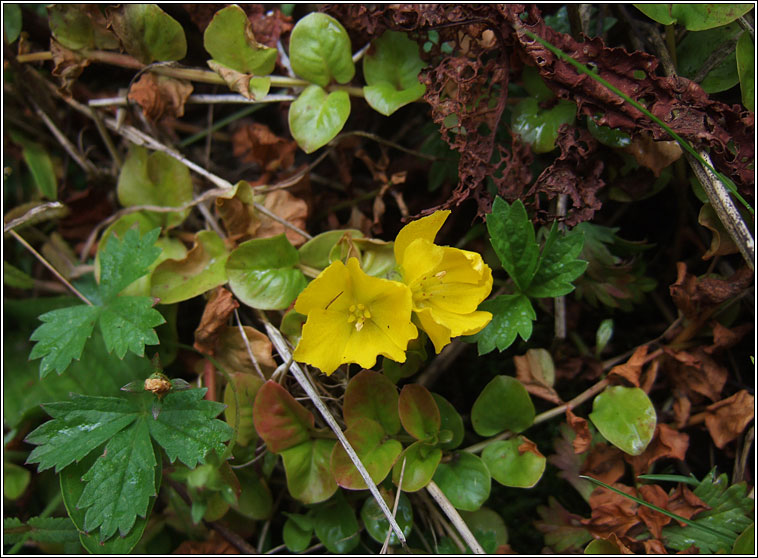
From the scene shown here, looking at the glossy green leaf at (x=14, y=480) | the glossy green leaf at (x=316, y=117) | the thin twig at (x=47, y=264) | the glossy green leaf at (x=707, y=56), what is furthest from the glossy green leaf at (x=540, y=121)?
the glossy green leaf at (x=14, y=480)

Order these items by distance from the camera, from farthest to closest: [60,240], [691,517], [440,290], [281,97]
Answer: [60,240]
[281,97]
[691,517]
[440,290]

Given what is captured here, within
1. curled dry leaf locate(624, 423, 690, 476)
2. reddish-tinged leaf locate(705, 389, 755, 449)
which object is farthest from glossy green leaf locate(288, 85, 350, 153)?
reddish-tinged leaf locate(705, 389, 755, 449)

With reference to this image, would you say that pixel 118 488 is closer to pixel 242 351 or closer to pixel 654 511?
pixel 242 351

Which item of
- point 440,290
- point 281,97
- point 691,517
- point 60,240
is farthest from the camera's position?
point 60,240

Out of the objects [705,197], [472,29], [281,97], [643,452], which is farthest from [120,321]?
[705,197]

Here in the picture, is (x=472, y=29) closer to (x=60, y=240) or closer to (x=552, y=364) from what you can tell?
(x=552, y=364)

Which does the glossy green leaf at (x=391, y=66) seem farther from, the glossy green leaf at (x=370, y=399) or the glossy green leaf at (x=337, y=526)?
the glossy green leaf at (x=337, y=526)
